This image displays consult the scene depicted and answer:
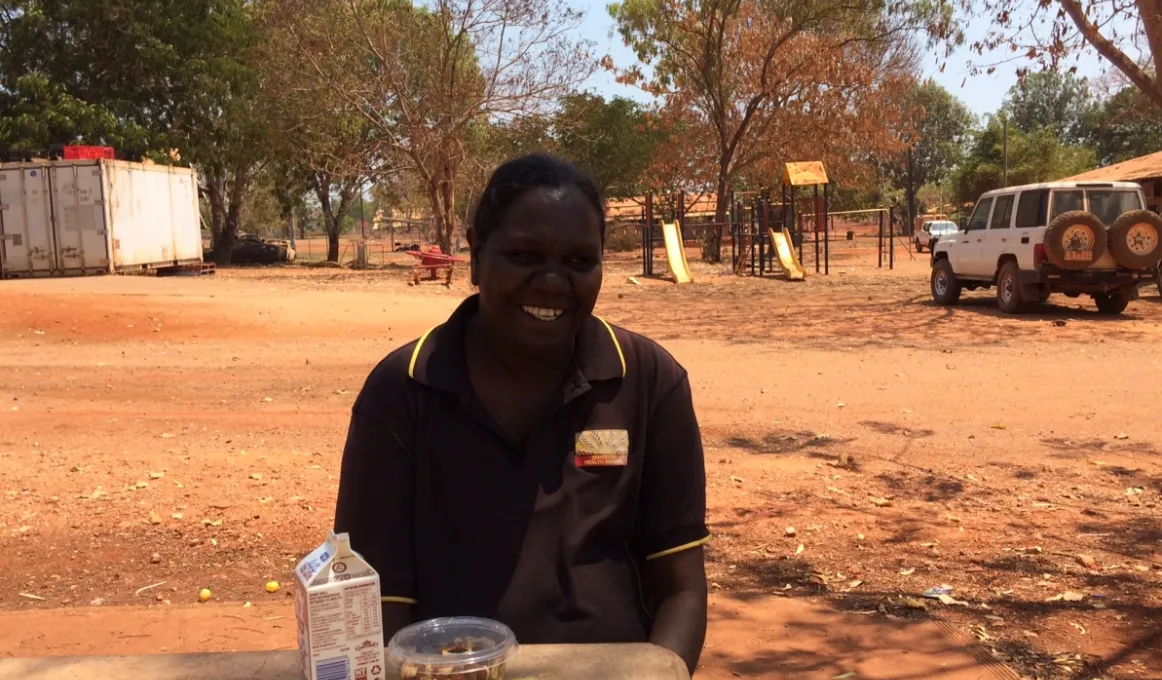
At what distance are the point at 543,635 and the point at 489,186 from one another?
92cm

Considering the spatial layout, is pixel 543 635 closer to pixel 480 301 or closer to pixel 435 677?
pixel 435 677

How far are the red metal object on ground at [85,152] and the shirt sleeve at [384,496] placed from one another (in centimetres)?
2301

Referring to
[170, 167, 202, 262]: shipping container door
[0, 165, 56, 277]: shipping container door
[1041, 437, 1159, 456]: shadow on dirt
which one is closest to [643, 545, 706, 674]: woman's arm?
[1041, 437, 1159, 456]: shadow on dirt

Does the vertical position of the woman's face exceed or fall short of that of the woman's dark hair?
it falls short

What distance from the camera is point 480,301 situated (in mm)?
2203

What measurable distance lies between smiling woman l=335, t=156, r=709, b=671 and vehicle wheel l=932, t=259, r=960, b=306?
16158 millimetres

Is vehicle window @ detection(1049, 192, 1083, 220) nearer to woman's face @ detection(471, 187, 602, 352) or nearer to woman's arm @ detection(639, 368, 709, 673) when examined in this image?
woman's arm @ detection(639, 368, 709, 673)

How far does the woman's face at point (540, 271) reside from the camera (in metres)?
2.09

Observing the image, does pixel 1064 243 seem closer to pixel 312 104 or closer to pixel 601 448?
pixel 601 448

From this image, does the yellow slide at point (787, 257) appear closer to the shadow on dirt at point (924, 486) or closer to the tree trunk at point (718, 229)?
the tree trunk at point (718, 229)

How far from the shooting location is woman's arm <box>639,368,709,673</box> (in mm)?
2176

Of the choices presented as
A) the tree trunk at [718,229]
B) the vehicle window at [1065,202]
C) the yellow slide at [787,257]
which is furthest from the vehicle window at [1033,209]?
the tree trunk at [718,229]

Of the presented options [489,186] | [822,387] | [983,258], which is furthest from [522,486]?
[983,258]

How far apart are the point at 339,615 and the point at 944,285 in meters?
17.2
